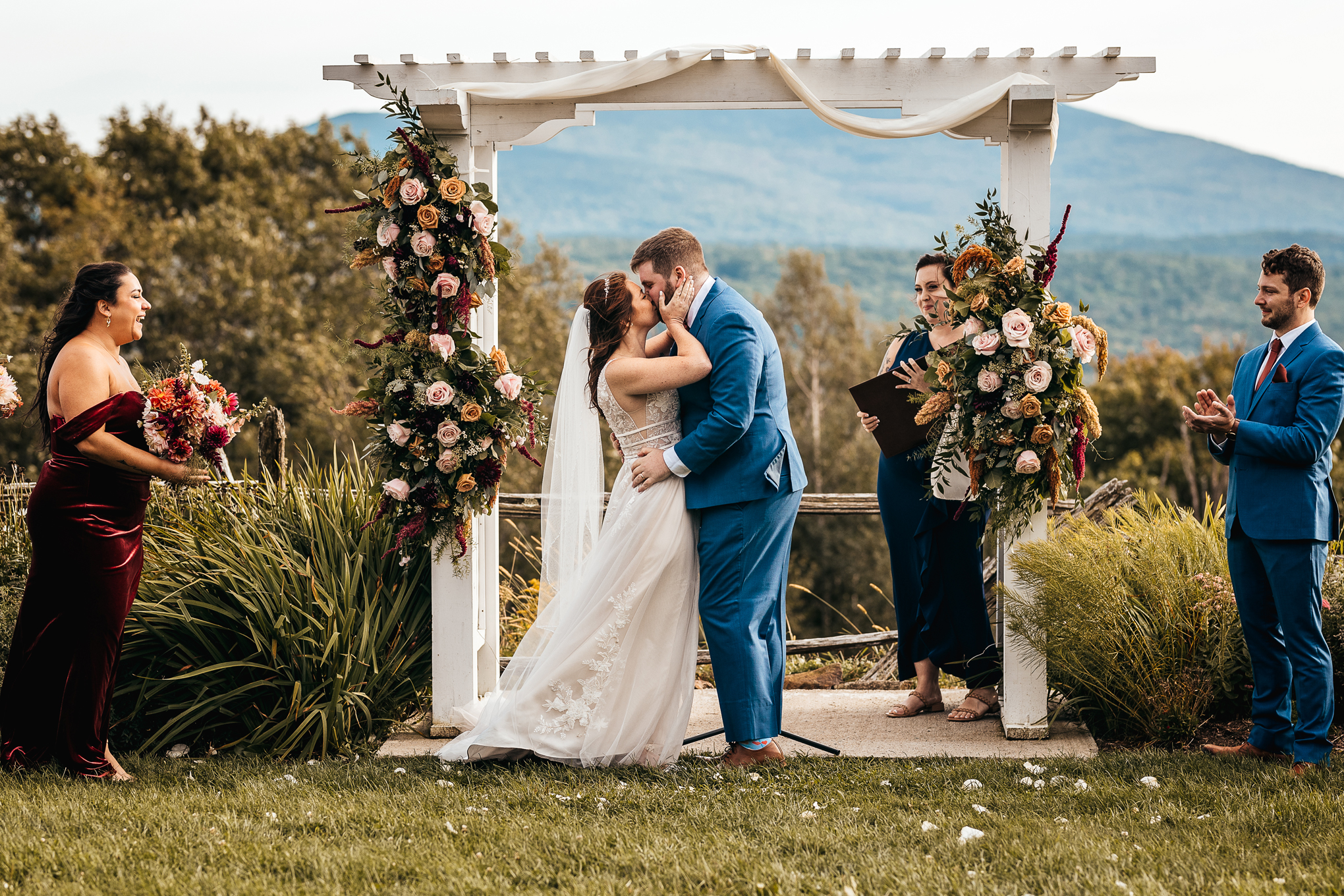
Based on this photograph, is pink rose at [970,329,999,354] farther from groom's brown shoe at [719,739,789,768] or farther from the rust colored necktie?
groom's brown shoe at [719,739,789,768]

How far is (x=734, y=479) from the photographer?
4.41m

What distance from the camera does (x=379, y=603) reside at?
17.0 feet

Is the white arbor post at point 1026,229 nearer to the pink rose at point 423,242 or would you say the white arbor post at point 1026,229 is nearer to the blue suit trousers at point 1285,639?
the blue suit trousers at point 1285,639

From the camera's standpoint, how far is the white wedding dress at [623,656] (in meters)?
4.37

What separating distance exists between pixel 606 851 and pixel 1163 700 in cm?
272

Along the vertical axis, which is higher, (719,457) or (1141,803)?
(719,457)

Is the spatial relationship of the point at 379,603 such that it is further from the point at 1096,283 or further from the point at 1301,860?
the point at 1096,283

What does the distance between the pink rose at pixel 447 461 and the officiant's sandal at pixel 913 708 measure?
2.52 m

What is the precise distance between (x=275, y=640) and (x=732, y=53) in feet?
11.3

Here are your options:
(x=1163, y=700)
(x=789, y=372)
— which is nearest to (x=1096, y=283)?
(x=789, y=372)

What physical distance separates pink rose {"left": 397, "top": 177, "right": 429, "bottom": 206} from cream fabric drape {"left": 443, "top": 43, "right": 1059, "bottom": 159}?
1.72 feet

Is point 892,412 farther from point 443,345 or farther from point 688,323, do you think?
point 443,345

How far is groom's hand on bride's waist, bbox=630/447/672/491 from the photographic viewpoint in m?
4.42

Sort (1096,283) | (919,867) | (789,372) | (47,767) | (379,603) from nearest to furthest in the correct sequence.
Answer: (919,867) < (47,767) < (379,603) < (789,372) < (1096,283)
